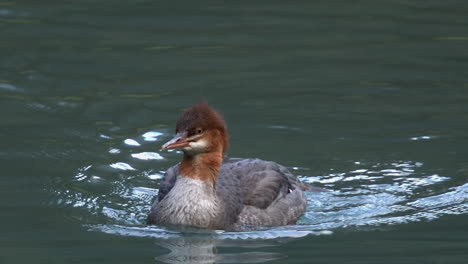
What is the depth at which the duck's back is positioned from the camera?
10414mm

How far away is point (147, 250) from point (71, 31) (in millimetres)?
7550

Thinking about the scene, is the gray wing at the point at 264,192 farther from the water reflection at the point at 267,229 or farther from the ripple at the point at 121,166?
the ripple at the point at 121,166

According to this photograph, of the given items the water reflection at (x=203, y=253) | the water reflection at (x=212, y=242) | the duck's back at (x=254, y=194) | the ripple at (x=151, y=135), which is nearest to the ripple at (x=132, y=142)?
the ripple at (x=151, y=135)

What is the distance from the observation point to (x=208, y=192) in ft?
33.7

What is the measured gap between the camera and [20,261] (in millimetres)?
8844

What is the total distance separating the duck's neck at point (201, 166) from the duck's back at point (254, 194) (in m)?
0.29

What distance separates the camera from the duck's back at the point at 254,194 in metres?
10.4

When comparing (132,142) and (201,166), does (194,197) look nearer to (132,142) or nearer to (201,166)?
(201,166)

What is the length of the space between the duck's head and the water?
32.1 inches

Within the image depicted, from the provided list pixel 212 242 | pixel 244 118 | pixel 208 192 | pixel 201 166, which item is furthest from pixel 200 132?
pixel 244 118

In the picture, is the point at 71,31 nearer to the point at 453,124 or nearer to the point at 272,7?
the point at 272,7

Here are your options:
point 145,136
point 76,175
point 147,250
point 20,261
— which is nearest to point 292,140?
point 145,136

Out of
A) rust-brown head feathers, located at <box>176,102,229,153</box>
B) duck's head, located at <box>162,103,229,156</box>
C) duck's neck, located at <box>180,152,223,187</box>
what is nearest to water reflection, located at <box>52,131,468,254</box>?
duck's neck, located at <box>180,152,223,187</box>

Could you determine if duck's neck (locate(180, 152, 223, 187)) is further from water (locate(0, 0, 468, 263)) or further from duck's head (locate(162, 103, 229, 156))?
water (locate(0, 0, 468, 263))
